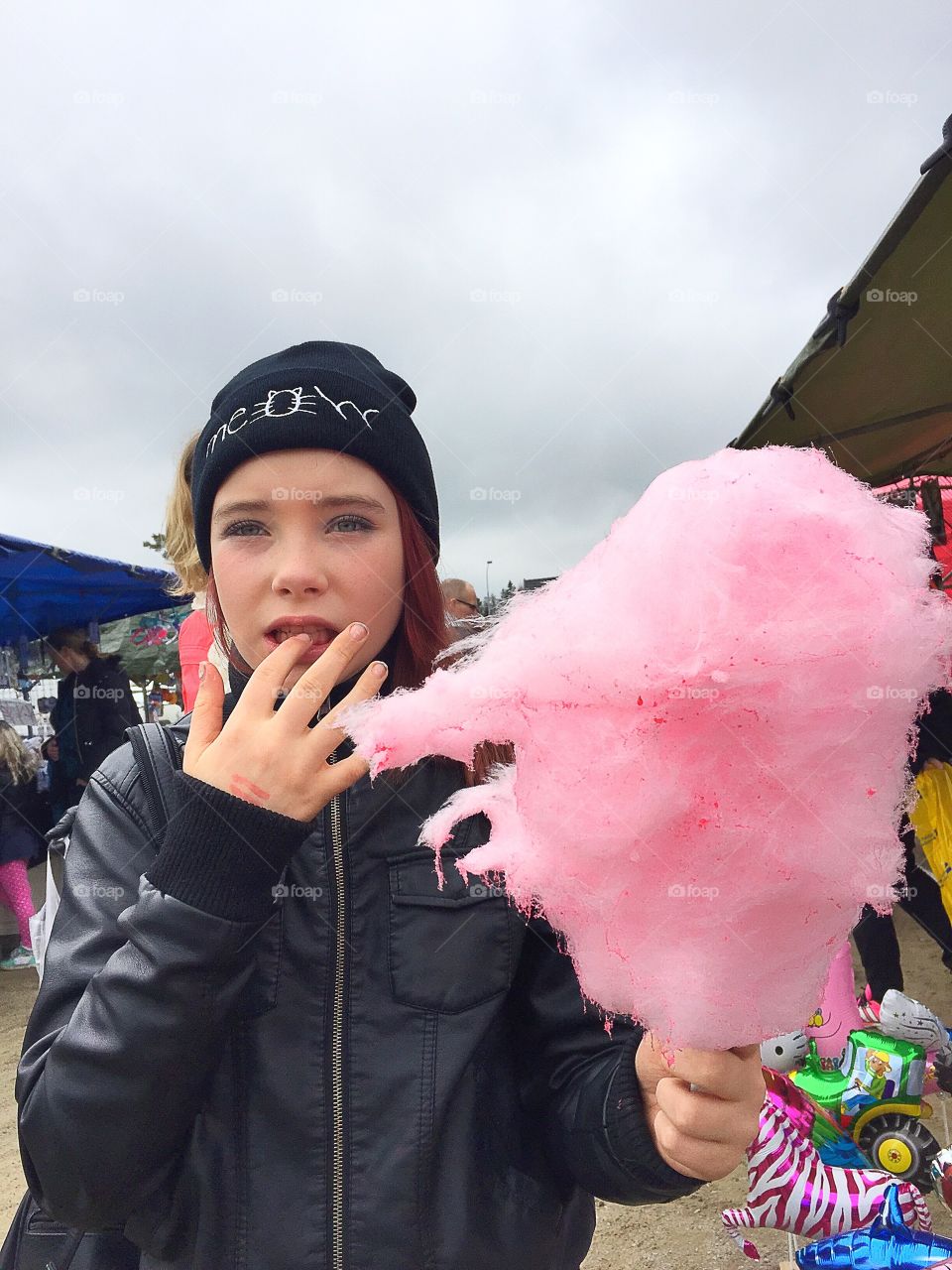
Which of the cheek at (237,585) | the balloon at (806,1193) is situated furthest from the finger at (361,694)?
the balloon at (806,1193)

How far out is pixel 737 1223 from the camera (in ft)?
6.40

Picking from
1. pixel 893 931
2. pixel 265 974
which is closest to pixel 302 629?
pixel 265 974

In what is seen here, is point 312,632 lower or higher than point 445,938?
higher

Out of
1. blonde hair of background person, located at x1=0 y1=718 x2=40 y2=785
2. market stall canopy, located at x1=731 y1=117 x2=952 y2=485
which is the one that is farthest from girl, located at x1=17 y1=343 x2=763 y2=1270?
blonde hair of background person, located at x1=0 y1=718 x2=40 y2=785

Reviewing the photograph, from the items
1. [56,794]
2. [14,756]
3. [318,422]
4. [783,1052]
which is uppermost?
[14,756]

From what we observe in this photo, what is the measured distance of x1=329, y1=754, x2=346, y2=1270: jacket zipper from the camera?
2.89ft

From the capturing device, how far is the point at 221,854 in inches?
30.5

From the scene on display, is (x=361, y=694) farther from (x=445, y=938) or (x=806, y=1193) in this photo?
(x=806, y=1193)

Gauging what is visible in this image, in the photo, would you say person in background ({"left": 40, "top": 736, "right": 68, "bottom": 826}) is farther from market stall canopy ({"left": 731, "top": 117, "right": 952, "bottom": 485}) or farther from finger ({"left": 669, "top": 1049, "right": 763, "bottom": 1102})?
finger ({"left": 669, "top": 1049, "right": 763, "bottom": 1102})

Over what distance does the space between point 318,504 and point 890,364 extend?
264 cm

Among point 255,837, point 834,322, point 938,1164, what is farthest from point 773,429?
point 255,837

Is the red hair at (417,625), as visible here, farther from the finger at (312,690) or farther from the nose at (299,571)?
the finger at (312,690)

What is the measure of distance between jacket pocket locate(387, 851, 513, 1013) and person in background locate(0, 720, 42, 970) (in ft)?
16.1

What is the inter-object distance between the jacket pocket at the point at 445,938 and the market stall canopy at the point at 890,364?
6.61 ft
